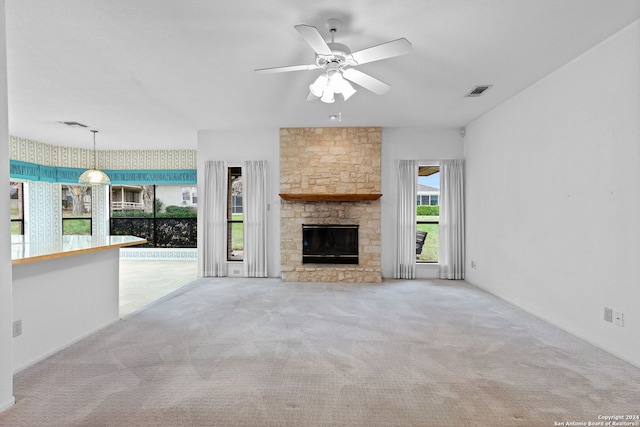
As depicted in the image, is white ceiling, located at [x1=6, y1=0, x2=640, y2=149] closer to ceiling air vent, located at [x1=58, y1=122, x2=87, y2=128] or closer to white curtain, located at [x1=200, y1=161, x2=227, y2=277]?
ceiling air vent, located at [x1=58, y1=122, x2=87, y2=128]

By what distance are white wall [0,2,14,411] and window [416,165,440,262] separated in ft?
18.1

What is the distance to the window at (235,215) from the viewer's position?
6348mm

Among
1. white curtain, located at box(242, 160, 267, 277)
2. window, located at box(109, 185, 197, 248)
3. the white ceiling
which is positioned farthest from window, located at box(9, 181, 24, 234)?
white curtain, located at box(242, 160, 267, 277)

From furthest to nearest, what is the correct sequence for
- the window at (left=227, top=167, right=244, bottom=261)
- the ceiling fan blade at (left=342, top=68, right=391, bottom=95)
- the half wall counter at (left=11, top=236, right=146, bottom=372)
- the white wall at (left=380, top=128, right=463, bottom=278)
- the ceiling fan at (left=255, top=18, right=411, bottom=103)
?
the window at (left=227, top=167, right=244, bottom=261), the white wall at (left=380, top=128, right=463, bottom=278), the ceiling fan blade at (left=342, top=68, right=391, bottom=95), the half wall counter at (left=11, top=236, right=146, bottom=372), the ceiling fan at (left=255, top=18, right=411, bottom=103)

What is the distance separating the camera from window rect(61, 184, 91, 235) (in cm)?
790

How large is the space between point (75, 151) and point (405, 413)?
359 inches

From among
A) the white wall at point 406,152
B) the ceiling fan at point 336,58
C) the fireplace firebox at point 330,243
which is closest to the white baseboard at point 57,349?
the ceiling fan at point 336,58

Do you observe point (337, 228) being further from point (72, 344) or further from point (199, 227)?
point (72, 344)

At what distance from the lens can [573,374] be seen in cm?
245

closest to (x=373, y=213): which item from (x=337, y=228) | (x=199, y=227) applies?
(x=337, y=228)

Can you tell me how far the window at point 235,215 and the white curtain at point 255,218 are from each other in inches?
13.0

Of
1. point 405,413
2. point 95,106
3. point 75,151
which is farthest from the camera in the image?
point 75,151

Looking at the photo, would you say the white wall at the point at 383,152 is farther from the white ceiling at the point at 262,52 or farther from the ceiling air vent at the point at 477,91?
the ceiling air vent at the point at 477,91

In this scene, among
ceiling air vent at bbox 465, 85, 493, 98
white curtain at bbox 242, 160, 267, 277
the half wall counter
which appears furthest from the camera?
white curtain at bbox 242, 160, 267, 277
